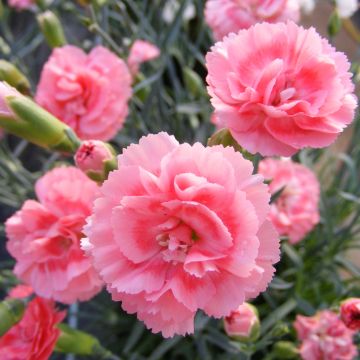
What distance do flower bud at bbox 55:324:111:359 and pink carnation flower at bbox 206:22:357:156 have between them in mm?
325

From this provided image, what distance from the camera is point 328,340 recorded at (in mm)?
584

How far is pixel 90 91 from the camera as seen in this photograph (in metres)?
0.64

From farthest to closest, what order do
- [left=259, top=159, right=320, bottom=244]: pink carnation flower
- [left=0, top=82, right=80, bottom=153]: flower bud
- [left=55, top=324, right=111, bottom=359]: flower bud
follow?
1. [left=259, top=159, right=320, bottom=244]: pink carnation flower
2. [left=55, top=324, right=111, bottom=359]: flower bud
3. [left=0, top=82, right=80, bottom=153]: flower bud

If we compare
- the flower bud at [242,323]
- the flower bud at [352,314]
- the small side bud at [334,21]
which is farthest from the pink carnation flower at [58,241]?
the small side bud at [334,21]

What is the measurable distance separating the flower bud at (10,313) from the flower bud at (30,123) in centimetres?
19

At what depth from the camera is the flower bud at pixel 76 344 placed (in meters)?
0.57

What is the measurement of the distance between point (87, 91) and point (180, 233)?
34 centimetres

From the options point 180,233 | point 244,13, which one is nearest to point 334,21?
point 244,13

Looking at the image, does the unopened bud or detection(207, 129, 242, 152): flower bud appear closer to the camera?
detection(207, 129, 242, 152): flower bud

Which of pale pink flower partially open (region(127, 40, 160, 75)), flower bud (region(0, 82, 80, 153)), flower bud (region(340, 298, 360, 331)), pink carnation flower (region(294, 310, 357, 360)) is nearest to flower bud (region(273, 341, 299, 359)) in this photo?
pink carnation flower (region(294, 310, 357, 360))

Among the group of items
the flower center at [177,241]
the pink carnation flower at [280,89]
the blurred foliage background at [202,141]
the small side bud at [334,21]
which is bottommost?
the blurred foliage background at [202,141]

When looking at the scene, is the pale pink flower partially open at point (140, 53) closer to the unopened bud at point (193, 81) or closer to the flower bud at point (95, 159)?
the unopened bud at point (193, 81)

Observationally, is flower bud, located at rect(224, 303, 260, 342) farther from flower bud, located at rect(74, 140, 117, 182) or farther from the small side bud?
the small side bud

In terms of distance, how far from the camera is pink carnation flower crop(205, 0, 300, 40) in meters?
0.62
